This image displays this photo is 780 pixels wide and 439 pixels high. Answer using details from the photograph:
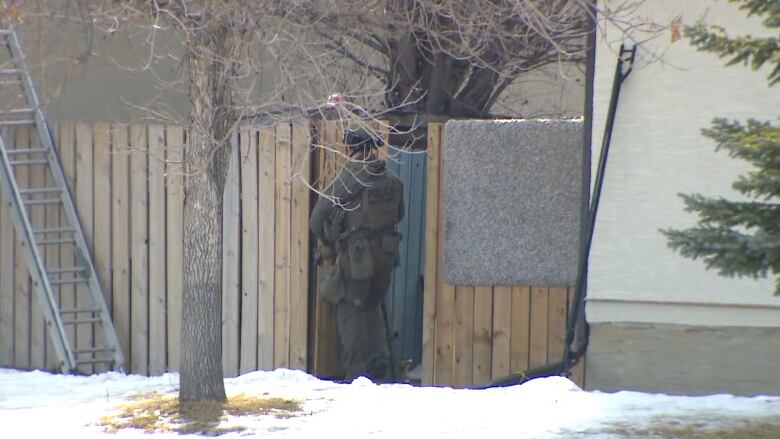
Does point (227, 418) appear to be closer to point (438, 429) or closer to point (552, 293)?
point (438, 429)

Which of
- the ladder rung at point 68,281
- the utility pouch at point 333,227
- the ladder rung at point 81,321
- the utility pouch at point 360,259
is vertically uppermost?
the utility pouch at point 333,227

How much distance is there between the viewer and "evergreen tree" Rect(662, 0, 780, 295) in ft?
17.3

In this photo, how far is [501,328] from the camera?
28.6 ft

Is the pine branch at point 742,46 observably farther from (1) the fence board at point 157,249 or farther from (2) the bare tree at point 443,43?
(1) the fence board at point 157,249

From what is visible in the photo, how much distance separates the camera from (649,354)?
24.5 ft

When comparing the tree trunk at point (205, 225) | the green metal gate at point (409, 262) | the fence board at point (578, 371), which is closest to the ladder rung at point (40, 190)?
the tree trunk at point (205, 225)

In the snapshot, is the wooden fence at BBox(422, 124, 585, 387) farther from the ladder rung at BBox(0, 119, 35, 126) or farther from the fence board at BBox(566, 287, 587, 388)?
the ladder rung at BBox(0, 119, 35, 126)

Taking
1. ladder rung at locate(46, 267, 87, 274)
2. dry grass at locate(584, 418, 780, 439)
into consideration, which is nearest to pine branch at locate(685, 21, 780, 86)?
dry grass at locate(584, 418, 780, 439)

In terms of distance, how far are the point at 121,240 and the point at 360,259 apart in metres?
1.98

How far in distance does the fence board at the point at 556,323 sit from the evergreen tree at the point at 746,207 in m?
3.05

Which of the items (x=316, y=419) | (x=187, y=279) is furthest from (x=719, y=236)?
(x=187, y=279)

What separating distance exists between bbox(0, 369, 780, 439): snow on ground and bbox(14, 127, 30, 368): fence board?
1.25 metres

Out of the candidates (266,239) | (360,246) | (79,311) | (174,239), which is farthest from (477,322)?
(79,311)

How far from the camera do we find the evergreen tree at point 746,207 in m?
5.27
